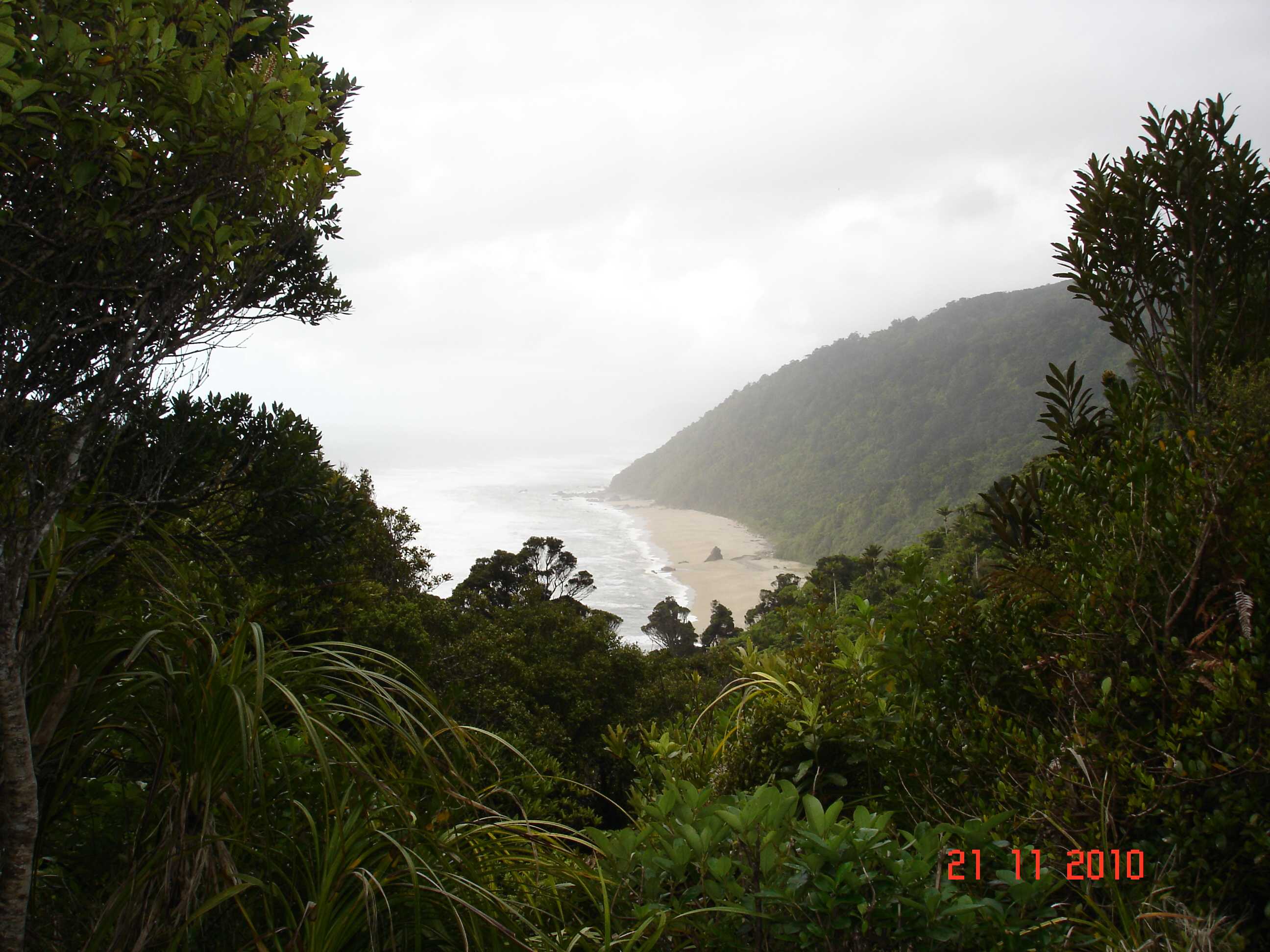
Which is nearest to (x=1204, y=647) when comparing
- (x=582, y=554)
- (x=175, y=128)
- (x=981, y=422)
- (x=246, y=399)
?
(x=175, y=128)

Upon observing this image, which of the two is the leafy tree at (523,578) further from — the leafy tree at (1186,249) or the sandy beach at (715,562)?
the leafy tree at (1186,249)

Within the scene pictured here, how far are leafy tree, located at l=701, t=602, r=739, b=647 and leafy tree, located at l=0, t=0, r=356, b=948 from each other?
22.4 metres

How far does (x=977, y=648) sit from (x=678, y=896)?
1.18 m

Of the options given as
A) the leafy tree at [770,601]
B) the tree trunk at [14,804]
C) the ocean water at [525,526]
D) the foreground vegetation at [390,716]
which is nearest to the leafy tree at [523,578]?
the ocean water at [525,526]

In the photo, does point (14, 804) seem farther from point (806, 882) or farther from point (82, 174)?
point (806, 882)

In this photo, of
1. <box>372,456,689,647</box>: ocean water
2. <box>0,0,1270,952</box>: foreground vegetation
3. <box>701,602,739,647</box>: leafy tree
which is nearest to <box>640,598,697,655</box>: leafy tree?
<box>701,602,739,647</box>: leafy tree

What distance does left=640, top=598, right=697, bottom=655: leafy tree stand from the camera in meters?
23.4

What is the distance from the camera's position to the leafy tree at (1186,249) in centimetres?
262

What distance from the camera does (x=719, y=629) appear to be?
2367 centimetres

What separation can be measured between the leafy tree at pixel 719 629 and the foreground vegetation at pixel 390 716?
70.6ft

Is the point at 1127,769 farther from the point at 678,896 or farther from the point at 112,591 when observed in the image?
the point at 112,591

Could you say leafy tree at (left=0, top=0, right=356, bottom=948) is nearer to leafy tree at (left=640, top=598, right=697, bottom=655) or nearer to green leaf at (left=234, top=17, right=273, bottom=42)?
green leaf at (left=234, top=17, right=273, bottom=42)

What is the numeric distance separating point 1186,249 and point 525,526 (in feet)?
133
